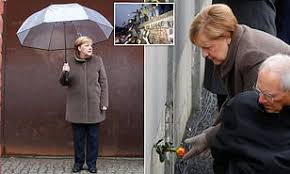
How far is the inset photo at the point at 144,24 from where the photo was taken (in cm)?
527

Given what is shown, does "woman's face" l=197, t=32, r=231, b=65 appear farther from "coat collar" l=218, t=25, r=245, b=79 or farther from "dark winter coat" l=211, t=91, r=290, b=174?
"dark winter coat" l=211, t=91, r=290, b=174

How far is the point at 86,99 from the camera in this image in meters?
8.47

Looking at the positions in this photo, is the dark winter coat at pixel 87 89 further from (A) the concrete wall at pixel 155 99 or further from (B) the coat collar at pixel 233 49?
(B) the coat collar at pixel 233 49

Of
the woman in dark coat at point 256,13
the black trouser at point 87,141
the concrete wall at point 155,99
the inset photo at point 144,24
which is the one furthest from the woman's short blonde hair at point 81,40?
the woman in dark coat at point 256,13

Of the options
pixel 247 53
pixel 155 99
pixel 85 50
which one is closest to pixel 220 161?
pixel 247 53

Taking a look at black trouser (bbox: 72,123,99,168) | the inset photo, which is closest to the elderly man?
the inset photo

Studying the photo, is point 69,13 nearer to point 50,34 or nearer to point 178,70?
point 50,34

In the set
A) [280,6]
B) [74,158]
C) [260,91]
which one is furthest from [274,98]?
[74,158]

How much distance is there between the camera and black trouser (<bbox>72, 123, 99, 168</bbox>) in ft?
28.1

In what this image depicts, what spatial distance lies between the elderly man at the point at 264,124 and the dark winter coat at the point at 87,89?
490 centimetres

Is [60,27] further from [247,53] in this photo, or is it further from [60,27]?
[247,53]

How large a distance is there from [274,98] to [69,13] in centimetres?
388

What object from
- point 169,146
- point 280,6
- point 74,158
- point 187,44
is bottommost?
point 74,158

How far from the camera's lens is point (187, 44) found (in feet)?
28.6
